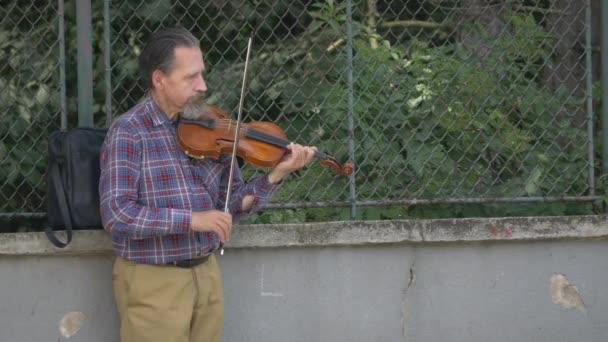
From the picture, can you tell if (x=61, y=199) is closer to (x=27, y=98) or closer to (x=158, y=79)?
(x=158, y=79)

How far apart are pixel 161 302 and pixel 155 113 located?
0.64m

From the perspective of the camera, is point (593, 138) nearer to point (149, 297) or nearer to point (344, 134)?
point (344, 134)

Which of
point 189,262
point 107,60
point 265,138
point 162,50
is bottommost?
point 189,262

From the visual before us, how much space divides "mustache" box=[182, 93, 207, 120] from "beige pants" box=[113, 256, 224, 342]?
0.52 meters

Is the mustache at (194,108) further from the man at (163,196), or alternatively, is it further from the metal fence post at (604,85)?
the metal fence post at (604,85)

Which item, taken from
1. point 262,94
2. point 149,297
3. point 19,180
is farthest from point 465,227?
point 19,180

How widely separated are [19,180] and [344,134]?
1399 millimetres

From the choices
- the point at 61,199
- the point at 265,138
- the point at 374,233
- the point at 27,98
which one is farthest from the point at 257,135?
the point at 27,98

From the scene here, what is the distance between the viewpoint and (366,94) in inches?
185

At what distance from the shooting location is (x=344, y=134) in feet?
15.4

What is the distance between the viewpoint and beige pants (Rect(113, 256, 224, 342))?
364 cm

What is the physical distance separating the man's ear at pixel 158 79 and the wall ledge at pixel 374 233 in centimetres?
81

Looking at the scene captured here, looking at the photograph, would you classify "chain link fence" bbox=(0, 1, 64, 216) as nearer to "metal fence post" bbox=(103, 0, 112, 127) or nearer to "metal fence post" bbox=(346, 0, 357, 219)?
"metal fence post" bbox=(103, 0, 112, 127)

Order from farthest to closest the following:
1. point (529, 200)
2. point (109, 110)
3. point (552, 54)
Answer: point (552, 54) < point (529, 200) < point (109, 110)
